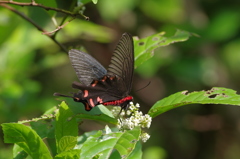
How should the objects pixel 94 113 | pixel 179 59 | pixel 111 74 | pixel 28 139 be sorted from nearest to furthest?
pixel 28 139
pixel 94 113
pixel 111 74
pixel 179 59

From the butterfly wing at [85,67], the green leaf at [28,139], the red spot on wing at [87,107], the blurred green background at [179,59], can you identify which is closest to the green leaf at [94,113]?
the red spot on wing at [87,107]

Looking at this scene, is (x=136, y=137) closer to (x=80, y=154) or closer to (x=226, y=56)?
(x=80, y=154)

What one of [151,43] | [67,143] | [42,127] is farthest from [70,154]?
[151,43]

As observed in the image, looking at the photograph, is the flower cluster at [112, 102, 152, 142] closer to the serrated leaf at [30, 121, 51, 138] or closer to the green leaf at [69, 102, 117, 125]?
the green leaf at [69, 102, 117, 125]

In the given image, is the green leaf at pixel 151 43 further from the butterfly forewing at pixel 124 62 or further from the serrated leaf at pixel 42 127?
the serrated leaf at pixel 42 127

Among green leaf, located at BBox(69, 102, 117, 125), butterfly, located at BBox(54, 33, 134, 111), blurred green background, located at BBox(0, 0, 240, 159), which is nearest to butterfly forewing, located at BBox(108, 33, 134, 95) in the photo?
butterfly, located at BBox(54, 33, 134, 111)

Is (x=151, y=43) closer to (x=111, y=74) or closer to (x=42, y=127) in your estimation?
(x=111, y=74)
